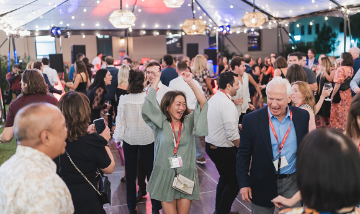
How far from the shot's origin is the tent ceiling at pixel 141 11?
8.62 metres

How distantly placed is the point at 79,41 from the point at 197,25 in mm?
11399

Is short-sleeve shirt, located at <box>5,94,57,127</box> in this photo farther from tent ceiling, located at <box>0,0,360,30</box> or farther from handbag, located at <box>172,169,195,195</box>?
tent ceiling, located at <box>0,0,360,30</box>

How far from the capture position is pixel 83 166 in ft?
6.36

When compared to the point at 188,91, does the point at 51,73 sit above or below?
above

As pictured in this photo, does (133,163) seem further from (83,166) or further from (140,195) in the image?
(83,166)

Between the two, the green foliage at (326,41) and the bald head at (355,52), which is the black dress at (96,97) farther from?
the green foliage at (326,41)

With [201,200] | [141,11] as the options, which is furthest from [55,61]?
[201,200]

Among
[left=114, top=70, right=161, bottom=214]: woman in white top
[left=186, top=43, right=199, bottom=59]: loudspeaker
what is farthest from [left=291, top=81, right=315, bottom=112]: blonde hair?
[left=186, top=43, right=199, bottom=59]: loudspeaker

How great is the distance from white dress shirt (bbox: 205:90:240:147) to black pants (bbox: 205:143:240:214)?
Result: 7 cm

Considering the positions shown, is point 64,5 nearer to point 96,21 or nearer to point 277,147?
point 96,21

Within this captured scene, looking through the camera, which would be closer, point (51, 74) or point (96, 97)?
point (96, 97)

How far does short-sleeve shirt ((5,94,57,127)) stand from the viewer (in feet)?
9.58

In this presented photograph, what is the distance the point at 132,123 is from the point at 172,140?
2.77 ft

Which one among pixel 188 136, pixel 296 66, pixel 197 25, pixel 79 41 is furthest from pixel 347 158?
pixel 79 41
